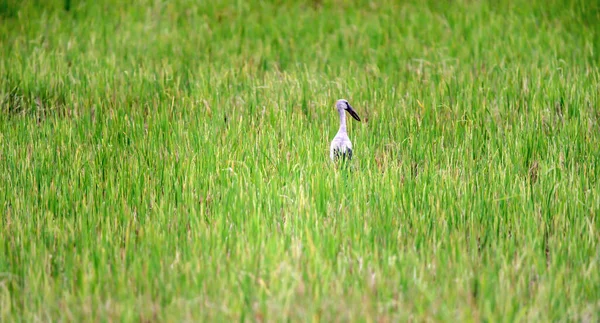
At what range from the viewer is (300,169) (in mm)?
4488

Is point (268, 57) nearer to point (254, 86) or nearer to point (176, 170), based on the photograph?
point (254, 86)

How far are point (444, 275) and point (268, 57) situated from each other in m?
4.63

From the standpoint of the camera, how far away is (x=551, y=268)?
326cm

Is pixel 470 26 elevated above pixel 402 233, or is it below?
above

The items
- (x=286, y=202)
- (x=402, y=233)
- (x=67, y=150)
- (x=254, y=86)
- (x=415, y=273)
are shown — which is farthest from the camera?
(x=254, y=86)

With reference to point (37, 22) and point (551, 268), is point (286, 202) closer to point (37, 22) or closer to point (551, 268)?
point (551, 268)

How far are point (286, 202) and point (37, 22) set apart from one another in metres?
5.62

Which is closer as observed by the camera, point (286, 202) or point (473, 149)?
point (286, 202)

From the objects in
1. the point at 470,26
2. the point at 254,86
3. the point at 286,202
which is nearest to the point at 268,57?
the point at 254,86

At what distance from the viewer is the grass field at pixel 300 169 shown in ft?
10.3

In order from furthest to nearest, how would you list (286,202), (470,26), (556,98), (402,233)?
(470,26), (556,98), (286,202), (402,233)

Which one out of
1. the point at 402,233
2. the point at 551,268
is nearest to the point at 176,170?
the point at 402,233

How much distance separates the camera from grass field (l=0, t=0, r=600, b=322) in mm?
3127

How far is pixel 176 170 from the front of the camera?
4.58m
